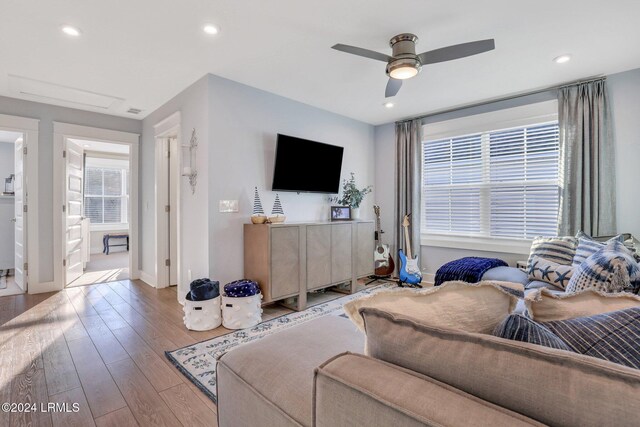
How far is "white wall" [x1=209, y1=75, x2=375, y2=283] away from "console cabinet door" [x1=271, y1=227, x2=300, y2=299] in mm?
475

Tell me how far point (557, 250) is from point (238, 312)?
308cm

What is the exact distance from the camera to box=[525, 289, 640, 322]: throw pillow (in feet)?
2.77

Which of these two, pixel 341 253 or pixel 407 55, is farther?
pixel 341 253

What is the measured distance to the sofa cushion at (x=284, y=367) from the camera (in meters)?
0.91

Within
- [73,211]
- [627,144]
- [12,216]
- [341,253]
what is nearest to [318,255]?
[341,253]

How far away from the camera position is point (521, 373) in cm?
59

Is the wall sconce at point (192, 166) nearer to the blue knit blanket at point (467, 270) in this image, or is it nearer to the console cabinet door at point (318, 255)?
the console cabinet door at point (318, 255)

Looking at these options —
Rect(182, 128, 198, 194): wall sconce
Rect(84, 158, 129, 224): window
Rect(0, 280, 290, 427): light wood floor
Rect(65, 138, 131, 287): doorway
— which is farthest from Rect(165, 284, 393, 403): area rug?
Rect(84, 158, 129, 224): window

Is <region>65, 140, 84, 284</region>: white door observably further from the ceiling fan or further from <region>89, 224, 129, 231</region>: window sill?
the ceiling fan

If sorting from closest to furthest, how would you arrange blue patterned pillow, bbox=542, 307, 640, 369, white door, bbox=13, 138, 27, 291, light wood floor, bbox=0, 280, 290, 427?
blue patterned pillow, bbox=542, 307, 640, 369
light wood floor, bbox=0, 280, 290, 427
white door, bbox=13, 138, 27, 291

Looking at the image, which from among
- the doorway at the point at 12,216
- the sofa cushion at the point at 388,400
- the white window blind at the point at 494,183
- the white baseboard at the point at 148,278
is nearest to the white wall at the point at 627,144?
the white window blind at the point at 494,183

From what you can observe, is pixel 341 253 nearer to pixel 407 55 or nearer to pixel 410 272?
pixel 410 272

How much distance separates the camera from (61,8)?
2.08 meters

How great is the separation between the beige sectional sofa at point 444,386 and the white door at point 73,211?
458 cm
